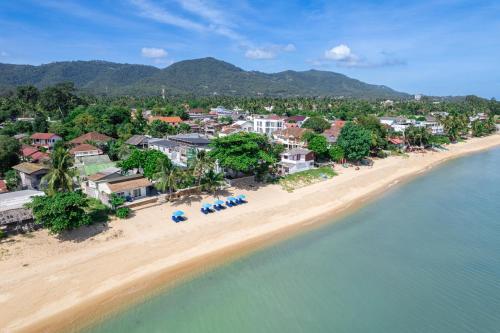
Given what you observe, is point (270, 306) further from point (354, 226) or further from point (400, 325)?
point (354, 226)

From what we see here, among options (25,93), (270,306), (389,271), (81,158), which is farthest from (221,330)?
(25,93)

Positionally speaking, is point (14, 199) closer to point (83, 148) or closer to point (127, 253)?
point (127, 253)

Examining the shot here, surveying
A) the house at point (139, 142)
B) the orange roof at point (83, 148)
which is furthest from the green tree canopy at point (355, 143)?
the orange roof at point (83, 148)

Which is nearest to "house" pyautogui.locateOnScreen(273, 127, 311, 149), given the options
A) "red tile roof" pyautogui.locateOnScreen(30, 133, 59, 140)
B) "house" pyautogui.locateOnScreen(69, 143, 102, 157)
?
"house" pyautogui.locateOnScreen(69, 143, 102, 157)

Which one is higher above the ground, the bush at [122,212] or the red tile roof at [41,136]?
the red tile roof at [41,136]

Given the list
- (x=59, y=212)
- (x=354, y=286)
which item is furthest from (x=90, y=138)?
(x=354, y=286)

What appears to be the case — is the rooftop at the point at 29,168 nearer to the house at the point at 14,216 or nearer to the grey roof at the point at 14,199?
the grey roof at the point at 14,199
